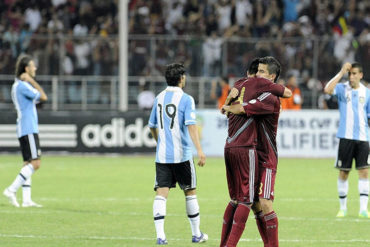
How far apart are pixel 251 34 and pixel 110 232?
1796cm

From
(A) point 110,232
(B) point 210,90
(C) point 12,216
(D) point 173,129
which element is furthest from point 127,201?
(B) point 210,90

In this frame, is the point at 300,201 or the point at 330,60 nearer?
the point at 300,201

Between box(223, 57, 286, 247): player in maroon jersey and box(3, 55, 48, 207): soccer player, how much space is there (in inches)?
226

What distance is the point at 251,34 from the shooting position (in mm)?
28359

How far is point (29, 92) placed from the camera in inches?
545

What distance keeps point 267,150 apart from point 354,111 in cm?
438

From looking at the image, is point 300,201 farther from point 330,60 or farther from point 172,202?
point 330,60

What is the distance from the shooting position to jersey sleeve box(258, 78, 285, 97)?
28.8 feet

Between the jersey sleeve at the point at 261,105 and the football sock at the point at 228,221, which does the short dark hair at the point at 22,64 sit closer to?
the football sock at the point at 228,221

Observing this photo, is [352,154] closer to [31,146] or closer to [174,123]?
[174,123]

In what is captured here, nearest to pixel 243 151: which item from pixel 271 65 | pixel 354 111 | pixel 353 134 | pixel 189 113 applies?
pixel 271 65

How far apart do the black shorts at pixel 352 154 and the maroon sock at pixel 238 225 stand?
4.47 meters

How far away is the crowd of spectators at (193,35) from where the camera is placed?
25719mm

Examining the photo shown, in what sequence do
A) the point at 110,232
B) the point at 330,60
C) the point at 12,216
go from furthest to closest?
the point at 330,60
the point at 12,216
the point at 110,232
